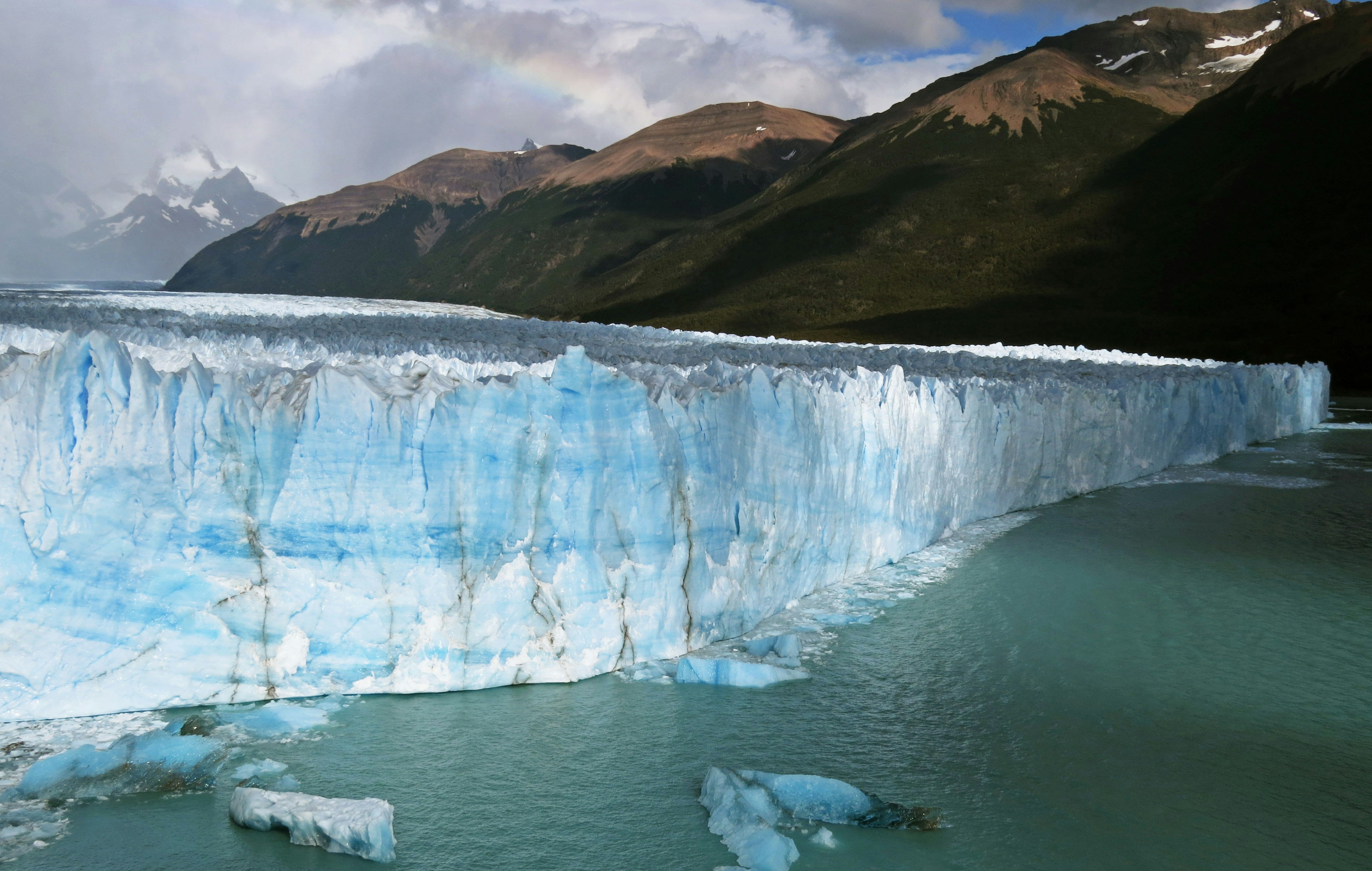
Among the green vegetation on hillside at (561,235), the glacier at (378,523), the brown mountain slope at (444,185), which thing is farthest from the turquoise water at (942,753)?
the brown mountain slope at (444,185)

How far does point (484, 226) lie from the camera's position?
9244 cm

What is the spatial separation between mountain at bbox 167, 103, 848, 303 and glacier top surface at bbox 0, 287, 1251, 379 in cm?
5792

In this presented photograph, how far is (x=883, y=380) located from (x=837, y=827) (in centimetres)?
467

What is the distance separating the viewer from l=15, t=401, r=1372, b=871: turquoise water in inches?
148

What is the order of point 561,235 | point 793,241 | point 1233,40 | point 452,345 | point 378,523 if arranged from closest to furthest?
point 378,523, point 452,345, point 793,241, point 1233,40, point 561,235

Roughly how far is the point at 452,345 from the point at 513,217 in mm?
83230

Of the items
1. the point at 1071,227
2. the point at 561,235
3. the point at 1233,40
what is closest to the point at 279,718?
the point at 1071,227

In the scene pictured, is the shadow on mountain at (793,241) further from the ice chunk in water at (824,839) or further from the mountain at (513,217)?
the ice chunk in water at (824,839)

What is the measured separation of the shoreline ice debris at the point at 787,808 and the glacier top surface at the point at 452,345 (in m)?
3.67

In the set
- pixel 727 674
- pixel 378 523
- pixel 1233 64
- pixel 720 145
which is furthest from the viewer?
pixel 720 145

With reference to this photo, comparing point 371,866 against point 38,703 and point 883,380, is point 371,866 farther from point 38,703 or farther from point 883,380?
point 883,380

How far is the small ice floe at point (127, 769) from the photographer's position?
3.86 meters

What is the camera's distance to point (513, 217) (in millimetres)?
90375

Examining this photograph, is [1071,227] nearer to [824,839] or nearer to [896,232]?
[896,232]
